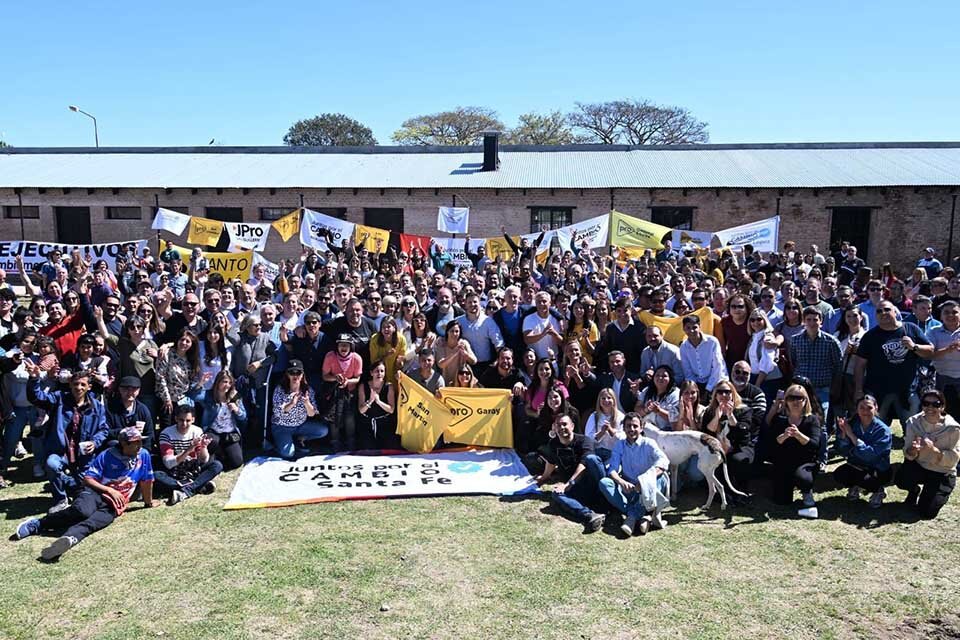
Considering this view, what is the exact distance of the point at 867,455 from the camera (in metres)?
6.50

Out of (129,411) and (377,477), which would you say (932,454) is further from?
(129,411)

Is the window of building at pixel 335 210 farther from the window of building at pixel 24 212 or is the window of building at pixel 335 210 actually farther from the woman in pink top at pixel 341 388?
the woman in pink top at pixel 341 388

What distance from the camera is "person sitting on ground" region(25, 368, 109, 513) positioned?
21.1 feet

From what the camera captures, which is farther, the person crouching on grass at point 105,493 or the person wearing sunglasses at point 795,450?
the person wearing sunglasses at point 795,450

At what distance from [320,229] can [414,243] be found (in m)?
2.57

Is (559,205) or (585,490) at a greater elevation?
(559,205)

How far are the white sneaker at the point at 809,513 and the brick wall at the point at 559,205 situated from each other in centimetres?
1849

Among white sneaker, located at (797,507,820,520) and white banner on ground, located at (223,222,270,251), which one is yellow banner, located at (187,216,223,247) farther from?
white sneaker, located at (797,507,820,520)

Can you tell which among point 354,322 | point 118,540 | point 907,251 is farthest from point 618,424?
point 907,251

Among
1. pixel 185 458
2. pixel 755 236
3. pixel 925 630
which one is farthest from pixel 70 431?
pixel 755 236

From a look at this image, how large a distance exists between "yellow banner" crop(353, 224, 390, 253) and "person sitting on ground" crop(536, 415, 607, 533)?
467 inches

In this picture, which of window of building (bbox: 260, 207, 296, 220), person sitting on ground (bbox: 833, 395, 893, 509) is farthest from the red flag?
person sitting on ground (bbox: 833, 395, 893, 509)

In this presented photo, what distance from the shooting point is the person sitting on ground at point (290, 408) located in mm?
7793

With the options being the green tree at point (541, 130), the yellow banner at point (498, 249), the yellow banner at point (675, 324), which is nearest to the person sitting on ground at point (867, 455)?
the yellow banner at point (675, 324)
